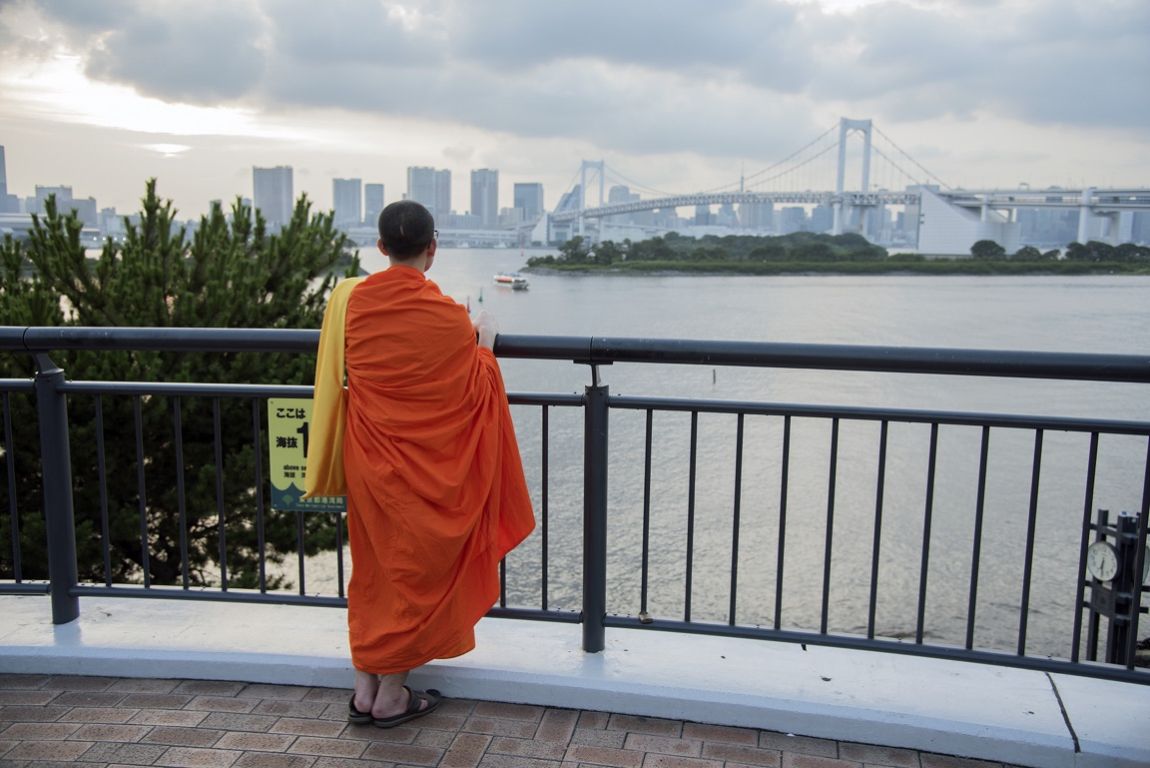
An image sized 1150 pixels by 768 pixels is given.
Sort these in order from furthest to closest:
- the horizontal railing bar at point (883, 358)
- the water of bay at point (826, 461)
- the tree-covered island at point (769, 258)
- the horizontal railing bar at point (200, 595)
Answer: the tree-covered island at point (769, 258) → the water of bay at point (826, 461) → the horizontal railing bar at point (200, 595) → the horizontal railing bar at point (883, 358)

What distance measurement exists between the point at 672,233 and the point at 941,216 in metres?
15.8

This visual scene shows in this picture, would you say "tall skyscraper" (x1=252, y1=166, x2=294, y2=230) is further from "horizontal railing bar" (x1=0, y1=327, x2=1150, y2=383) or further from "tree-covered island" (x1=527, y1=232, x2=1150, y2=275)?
"tree-covered island" (x1=527, y1=232, x2=1150, y2=275)

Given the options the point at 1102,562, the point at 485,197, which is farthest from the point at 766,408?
the point at 485,197

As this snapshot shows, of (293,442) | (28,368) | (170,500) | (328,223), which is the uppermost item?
(328,223)

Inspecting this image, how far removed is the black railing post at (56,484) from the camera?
10.2 feet

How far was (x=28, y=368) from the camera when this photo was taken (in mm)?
11008

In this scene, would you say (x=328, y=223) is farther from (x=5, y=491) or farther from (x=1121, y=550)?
(x=1121, y=550)

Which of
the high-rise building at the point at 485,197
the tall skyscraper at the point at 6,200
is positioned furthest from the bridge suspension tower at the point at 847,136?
the tall skyscraper at the point at 6,200

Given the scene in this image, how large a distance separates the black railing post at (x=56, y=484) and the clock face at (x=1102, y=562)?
16.4 ft

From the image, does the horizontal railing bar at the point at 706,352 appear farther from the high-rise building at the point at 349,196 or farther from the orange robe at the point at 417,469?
the high-rise building at the point at 349,196

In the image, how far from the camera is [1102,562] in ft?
19.6

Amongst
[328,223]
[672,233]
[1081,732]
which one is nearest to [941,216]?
[672,233]

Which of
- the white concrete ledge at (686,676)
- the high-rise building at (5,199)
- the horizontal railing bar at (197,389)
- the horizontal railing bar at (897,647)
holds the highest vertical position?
the high-rise building at (5,199)

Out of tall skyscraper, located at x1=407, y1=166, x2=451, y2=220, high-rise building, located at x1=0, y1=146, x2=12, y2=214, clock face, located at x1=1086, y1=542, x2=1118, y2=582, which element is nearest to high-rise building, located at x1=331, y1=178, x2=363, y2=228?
tall skyscraper, located at x1=407, y1=166, x2=451, y2=220
